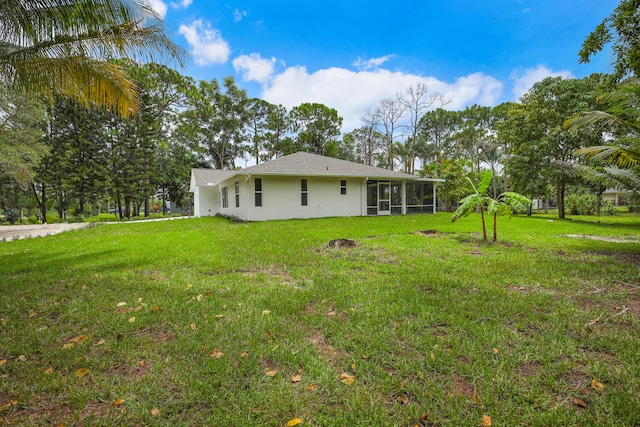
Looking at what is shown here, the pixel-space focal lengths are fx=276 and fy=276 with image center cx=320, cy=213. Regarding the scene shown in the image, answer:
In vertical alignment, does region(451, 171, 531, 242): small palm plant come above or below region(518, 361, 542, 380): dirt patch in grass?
above

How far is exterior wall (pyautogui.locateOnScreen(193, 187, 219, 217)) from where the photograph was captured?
23.0 meters

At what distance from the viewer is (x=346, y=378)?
2057 mm

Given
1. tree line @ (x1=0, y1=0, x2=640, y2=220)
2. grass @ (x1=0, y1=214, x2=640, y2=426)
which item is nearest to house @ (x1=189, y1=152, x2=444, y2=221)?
tree line @ (x1=0, y1=0, x2=640, y2=220)

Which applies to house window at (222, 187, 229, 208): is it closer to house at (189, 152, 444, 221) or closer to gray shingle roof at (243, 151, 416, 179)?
house at (189, 152, 444, 221)

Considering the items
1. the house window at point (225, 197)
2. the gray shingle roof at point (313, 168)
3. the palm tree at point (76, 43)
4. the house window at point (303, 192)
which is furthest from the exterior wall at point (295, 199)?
the palm tree at point (76, 43)

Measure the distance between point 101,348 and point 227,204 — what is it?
1790 centimetres

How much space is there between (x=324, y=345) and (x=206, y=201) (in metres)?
22.9

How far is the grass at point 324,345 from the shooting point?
1.78m

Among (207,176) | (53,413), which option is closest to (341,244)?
(53,413)

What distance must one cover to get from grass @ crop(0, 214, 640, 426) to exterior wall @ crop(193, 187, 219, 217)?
60.9ft

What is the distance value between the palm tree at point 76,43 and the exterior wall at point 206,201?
16986 mm

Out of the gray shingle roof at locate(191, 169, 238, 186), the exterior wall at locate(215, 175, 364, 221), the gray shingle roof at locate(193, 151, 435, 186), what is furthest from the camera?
the gray shingle roof at locate(191, 169, 238, 186)

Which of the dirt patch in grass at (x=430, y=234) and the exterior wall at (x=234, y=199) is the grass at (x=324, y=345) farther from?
the exterior wall at (x=234, y=199)

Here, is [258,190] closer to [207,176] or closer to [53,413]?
[207,176]
